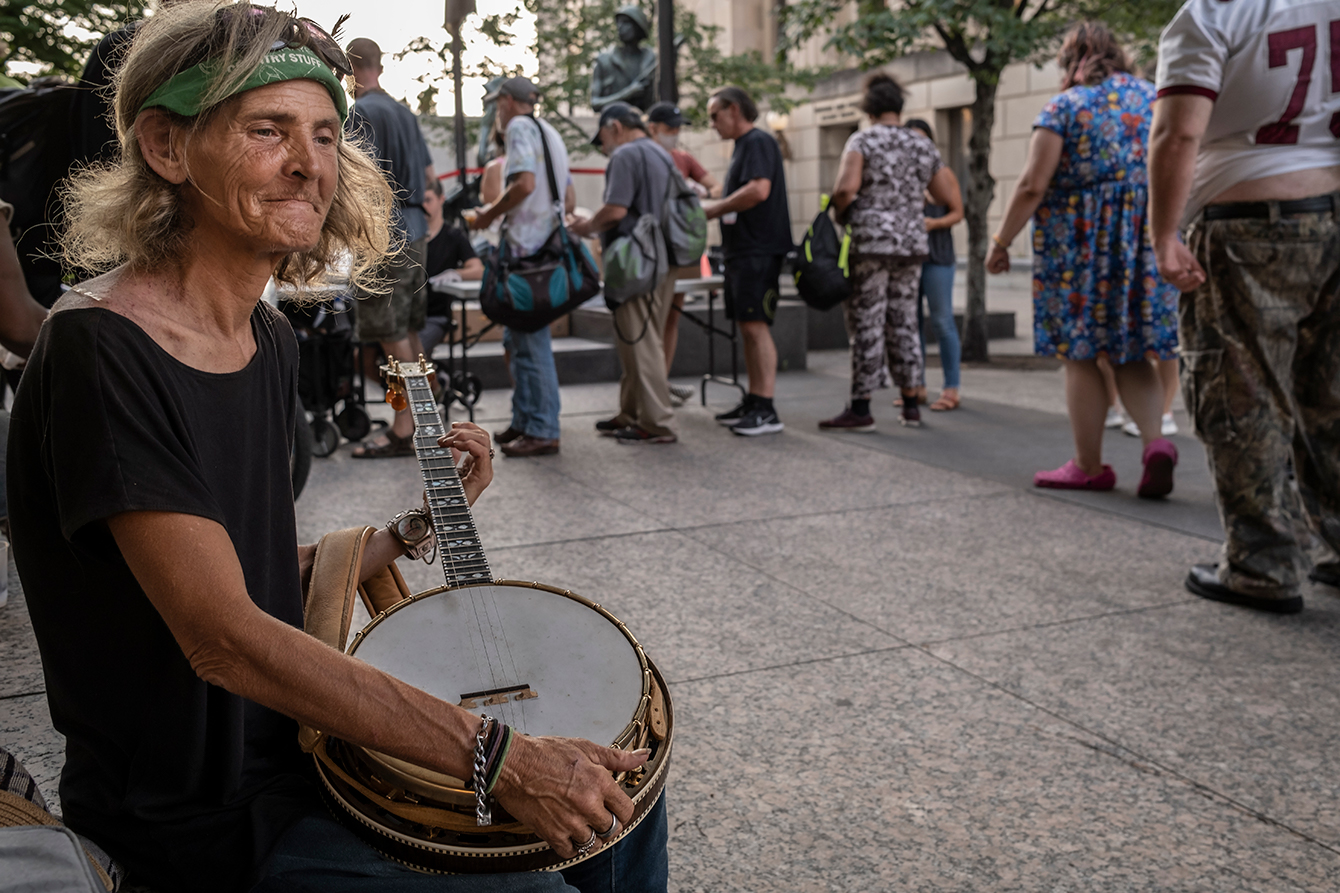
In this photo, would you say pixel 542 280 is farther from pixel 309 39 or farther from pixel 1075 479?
pixel 309 39

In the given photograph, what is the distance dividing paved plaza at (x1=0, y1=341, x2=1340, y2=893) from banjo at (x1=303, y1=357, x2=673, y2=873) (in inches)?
34.2

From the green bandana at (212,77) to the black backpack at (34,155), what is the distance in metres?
2.76

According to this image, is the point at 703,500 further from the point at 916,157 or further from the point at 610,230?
the point at 916,157

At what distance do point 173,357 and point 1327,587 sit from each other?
4.02 m

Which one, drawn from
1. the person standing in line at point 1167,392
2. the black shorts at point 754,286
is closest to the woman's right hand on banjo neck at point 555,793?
the person standing in line at point 1167,392

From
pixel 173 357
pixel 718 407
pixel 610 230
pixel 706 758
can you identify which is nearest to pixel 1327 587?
pixel 706 758

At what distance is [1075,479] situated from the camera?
5.79m

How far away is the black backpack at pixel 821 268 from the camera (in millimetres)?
7602

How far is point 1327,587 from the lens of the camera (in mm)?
4195

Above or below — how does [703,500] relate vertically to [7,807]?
below

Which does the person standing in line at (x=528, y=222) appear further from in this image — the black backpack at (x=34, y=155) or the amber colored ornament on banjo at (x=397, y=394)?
the amber colored ornament on banjo at (x=397, y=394)

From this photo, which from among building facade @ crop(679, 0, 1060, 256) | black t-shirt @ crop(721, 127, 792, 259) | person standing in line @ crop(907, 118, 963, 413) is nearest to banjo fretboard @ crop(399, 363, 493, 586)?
black t-shirt @ crop(721, 127, 792, 259)

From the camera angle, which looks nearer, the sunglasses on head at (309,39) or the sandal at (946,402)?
the sunglasses on head at (309,39)

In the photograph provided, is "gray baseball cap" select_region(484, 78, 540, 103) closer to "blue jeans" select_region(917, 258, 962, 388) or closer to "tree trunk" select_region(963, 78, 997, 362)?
"blue jeans" select_region(917, 258, 962, 388)
